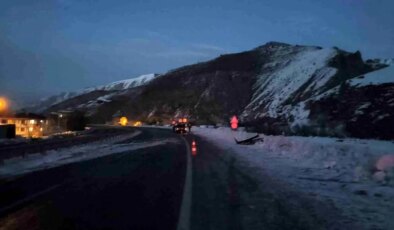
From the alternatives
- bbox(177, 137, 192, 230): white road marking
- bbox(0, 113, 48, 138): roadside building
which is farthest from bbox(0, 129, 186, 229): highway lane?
bbox(0, 113, 48, 138): roadside building

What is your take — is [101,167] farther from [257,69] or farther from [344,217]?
[257,69]

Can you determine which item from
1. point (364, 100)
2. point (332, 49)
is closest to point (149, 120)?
point (332, 49)

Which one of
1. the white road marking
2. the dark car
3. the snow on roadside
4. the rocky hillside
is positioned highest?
the rocky hillside

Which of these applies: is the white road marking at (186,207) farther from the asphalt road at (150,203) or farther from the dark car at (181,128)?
the dark car at (181,128)

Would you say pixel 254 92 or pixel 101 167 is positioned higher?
pixel 254 92

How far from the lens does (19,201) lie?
33.2 feet

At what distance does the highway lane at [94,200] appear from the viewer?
7.56 metres

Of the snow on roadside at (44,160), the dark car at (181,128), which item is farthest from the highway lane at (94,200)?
the dark car at (181,128)

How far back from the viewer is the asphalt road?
743 centimetres

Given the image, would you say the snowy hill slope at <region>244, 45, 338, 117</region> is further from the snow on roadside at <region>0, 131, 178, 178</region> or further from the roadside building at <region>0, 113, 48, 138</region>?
the snow on roadside at <region>0, 131, 178, 178</region>

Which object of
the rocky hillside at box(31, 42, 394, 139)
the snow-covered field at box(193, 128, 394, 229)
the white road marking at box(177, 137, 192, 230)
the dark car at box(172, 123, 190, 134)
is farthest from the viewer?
the dark car at box(172, 123, 190, 134)

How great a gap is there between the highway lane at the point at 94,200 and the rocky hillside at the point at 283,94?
27108 millimetres

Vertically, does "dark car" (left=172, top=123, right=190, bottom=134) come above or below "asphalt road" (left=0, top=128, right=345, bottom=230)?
above

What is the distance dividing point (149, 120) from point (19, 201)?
478ft
